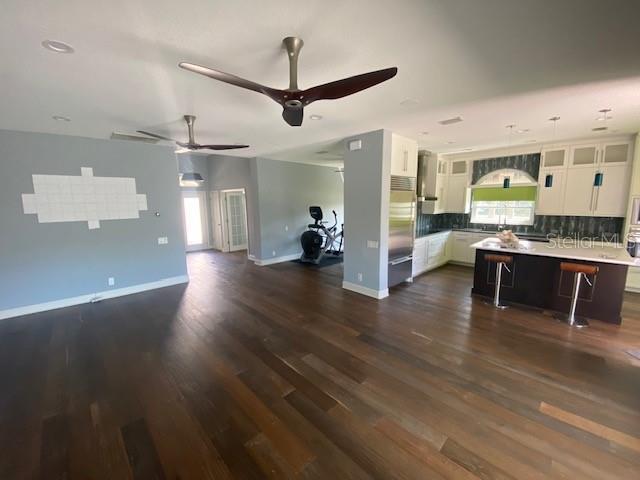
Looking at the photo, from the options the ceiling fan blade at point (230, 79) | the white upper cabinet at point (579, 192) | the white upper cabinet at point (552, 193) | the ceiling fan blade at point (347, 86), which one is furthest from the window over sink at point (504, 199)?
the ceiling fan blade at point (230, 79)

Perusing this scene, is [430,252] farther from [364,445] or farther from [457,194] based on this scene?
[364,445]

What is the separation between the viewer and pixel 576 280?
11.8ft

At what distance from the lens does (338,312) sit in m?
4.00

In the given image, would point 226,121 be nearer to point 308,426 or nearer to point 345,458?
point 308,426

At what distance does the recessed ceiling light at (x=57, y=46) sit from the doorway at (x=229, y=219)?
21.8 feet

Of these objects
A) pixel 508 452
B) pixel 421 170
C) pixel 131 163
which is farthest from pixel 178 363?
pixel 421 170

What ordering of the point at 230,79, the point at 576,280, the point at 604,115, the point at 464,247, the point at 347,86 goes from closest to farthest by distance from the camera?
the point at 230,79 < the point at 347,86 < the point at 604,115 < the point at 576,280 < the point at 464,247

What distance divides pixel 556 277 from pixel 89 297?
7.50 meters

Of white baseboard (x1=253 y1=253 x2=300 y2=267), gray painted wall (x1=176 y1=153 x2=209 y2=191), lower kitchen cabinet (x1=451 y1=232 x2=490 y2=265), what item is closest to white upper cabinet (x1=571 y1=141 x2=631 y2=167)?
lower kitchen cabinet (x1=451 y1=232 x2=490 y2=265)

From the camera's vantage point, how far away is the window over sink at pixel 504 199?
234 inches

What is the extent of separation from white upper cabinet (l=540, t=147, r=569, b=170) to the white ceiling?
1.83 meters

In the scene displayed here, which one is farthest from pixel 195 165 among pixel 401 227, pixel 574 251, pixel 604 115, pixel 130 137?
pixel 574 251

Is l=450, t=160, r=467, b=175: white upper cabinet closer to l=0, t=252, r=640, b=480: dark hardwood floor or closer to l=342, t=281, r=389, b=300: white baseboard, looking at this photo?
l=0, t=252, r=640, b=480: dark hardwood floor

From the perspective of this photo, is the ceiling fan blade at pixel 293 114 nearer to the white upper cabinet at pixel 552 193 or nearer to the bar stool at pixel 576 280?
the bar stool at pixel 576 280
